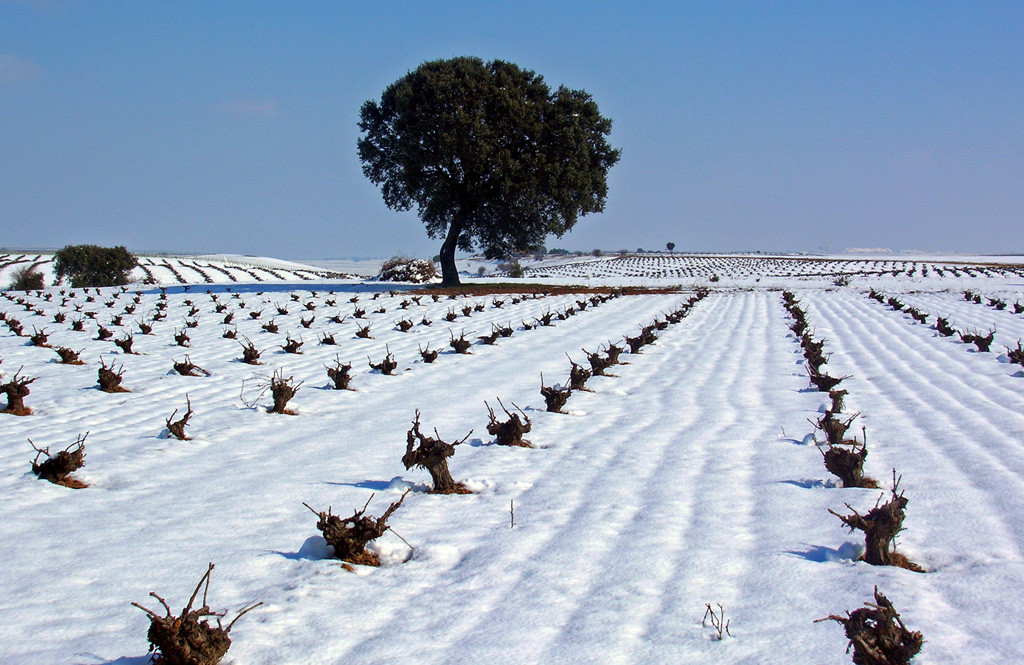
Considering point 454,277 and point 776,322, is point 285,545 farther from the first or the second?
point 454,277

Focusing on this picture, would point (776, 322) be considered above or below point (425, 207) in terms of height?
below

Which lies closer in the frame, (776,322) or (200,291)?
(776,322)

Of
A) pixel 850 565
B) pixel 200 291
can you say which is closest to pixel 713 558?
pixel 850 565

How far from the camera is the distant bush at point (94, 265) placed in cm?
4022

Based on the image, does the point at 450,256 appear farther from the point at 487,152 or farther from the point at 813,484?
the point at 813,484

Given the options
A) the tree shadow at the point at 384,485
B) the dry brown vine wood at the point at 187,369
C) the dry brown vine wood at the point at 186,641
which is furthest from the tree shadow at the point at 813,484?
the dry brown vine wood at the point at 187,369

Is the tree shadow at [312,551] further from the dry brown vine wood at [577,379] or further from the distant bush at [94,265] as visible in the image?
the distant bush at [94,265]

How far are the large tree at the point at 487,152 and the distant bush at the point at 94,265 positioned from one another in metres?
19.0

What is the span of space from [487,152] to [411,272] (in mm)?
10095

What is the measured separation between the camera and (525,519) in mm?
3586

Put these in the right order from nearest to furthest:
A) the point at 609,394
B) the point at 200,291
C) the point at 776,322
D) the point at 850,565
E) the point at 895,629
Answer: the point at 895,629, the point at 850,565, the point at 609,394, the point at 776,322, the point at 200,291

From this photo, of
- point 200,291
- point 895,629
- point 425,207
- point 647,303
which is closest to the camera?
point 895,629

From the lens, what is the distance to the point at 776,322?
15445 millimetres

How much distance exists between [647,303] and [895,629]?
19168mm
